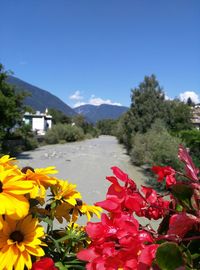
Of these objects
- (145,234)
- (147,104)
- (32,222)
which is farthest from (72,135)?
(145,234)

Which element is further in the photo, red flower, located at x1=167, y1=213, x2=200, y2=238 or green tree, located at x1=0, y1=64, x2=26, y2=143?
green tree, located at x1=0, y1=64, x2=26, y2=143

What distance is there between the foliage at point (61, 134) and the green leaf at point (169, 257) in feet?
159

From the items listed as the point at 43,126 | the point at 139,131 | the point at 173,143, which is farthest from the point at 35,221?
the point at 43,126

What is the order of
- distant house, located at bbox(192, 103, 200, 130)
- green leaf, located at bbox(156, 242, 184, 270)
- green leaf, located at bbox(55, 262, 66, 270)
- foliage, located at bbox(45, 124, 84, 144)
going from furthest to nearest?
1. foliage, located at bbox(45, 124, 84, 144)
2. distant house, located at bbox(192, 103, 200, 130)
3. green leaf, located at bbox(55, 262, 66, 270)
4. green leaf, located at bbox(156, 242, 184, 270)

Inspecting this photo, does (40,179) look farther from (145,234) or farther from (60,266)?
(145,234)

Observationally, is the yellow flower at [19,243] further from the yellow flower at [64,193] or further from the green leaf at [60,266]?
the yellow flower at [64,193]

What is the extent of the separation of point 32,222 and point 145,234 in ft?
1.25

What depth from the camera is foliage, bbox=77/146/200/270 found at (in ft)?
2.59

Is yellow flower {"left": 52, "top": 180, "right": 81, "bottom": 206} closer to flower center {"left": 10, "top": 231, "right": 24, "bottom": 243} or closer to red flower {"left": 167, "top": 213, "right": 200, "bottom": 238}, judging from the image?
flower center {"left": 10, "top": 231, "right": 24, "bottom": 243}

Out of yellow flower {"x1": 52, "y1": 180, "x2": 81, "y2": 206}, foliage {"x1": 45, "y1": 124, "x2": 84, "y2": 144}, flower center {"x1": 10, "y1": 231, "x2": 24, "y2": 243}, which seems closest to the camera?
flower center {"x1": 10, "y1": 231, "x2": 24, "y2": 243}

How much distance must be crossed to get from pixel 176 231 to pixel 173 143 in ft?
41.6

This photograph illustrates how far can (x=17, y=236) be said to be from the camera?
43.3 inches

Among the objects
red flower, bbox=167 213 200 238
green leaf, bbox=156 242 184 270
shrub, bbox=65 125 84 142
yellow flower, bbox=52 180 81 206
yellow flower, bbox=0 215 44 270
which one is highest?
red flower, bbox=167 213 200 238

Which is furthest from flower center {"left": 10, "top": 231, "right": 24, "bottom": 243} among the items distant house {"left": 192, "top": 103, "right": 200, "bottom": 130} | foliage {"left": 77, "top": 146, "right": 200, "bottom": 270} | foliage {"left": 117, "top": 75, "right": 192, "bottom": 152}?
distant house {"left": 192, "top": 103, "right": 200, "bottom": 130}
